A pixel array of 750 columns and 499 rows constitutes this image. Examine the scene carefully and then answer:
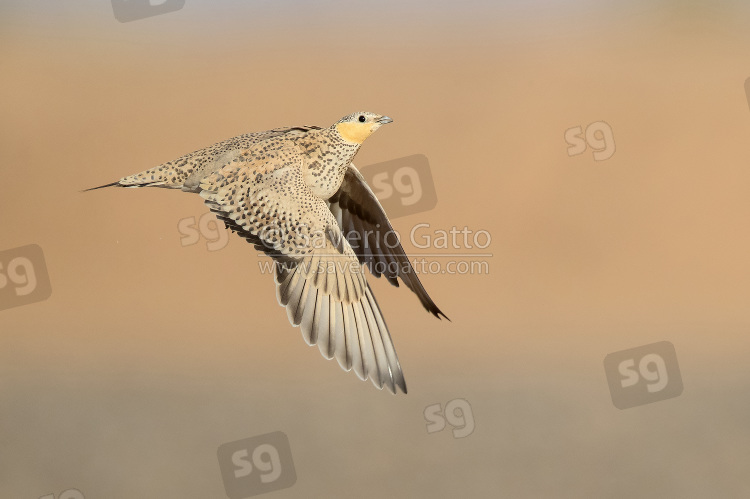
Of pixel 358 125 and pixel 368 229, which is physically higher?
pixel 358 125

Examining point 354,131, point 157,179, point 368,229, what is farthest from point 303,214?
point 368,229

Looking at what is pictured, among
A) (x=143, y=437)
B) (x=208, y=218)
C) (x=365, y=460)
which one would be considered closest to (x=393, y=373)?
(x=208, y=218)

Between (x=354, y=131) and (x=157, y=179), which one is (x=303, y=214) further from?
(x=157, y=179)

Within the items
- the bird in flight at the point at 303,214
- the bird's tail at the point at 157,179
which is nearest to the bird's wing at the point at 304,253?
the bird in flight at the point at 303,214

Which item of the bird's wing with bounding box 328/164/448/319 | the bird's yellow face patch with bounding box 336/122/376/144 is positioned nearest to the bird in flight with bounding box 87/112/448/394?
the bird's yellow face patch with bounding box 336/122/376/144

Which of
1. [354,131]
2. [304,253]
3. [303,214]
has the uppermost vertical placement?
[354,131]

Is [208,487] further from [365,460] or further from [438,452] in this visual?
[438,452]
